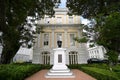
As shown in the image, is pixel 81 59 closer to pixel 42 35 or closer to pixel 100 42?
pixel 42 35

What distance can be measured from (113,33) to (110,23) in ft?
3.60

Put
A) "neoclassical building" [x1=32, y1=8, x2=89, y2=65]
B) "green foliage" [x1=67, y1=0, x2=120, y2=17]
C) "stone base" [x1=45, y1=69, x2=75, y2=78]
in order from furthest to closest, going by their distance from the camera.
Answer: "neoclassical building" [x1=32, y1=8, x2=89, y2=65], "green foliage" [x1=67, y1=0, x2=120, y2=17], "stone base" [x1=45, y1=69, x2=75, y2=78]

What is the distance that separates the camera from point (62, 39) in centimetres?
3116

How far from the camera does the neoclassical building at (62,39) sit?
30172mm

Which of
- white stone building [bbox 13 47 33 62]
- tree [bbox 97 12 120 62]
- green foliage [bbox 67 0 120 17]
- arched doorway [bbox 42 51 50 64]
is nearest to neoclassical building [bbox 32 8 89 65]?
arched doorway [bbox 42 51 50 64]

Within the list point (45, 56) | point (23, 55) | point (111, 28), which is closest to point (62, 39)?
point (45, 56)

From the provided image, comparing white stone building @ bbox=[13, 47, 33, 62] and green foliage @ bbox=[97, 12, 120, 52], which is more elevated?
green foliage @ bbox=[97, 12, 120, 52]

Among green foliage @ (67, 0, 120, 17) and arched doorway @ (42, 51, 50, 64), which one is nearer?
green foliage @ (67, 0, 120, 17)

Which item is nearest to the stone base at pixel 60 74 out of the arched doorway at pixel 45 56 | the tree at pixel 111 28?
the tree at pixel 111 28

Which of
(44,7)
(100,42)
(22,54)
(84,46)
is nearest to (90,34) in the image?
(100,42)

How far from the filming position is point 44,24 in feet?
103

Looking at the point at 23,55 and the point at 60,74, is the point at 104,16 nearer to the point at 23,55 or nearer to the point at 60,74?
the point at 60,74

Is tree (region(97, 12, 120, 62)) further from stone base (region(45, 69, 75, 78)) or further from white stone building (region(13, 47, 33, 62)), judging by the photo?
white stone building (region(13, 47, 33, 62))

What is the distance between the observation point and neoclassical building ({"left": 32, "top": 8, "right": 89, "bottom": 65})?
3017 cm
